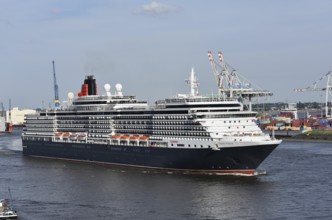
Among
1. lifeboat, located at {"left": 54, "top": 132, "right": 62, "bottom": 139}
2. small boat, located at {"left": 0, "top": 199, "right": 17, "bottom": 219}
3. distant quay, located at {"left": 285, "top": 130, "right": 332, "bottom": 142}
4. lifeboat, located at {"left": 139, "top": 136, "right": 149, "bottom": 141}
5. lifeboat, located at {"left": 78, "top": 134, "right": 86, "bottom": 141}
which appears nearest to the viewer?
small boat, located at {"left": 0, "top": 199, "right": 17, "bottom": 219}

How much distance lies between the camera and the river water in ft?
145

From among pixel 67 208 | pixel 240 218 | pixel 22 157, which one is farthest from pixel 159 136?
pixel 22 157

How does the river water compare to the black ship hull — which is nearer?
the river water

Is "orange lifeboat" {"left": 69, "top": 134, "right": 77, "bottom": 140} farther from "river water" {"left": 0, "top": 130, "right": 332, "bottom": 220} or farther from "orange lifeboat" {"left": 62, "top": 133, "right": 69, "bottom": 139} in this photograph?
"river water" {"left": 0, "top": 130, "right": 332, "bottom": 220}

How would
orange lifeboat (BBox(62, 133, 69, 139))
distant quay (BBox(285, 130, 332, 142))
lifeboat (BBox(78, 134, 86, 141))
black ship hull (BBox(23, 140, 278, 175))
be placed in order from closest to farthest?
1. black ship hull (BBox(23, 140, 278, 175))
2. lifeboat (BBox(78, 134, 86, 141))
3. orange lifeboat (BBox(62, 133, 69, 139))
4. distant quay (BBox(285, 130, 332, 142))

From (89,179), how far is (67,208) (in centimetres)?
1532

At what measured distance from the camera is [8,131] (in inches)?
7687

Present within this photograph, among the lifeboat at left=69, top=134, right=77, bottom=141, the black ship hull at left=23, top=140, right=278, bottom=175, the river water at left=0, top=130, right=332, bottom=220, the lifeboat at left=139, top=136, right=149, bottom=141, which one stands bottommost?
the river water at left=0, top=130, right=332, bottom=220

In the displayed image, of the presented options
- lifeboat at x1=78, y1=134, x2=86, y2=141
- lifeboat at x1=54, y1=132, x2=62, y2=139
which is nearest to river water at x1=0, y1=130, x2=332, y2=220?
lifeboat at x1=78, y1=134, x2=86, y2=141

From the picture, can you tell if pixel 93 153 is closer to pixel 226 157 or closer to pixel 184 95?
pixel 184 95

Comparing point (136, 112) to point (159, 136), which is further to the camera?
point (136, 112)

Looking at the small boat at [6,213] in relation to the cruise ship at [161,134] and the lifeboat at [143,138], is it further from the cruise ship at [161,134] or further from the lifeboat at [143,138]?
the lifeboat at [143,138]

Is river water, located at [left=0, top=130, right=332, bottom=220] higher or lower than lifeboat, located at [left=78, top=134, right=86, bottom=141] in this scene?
lower

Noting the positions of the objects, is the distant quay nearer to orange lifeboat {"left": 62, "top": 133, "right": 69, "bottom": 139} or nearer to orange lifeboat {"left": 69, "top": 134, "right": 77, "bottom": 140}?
orange lifeboat {"left": 62, "top": 133, "right": 69, "bottom": 139}
